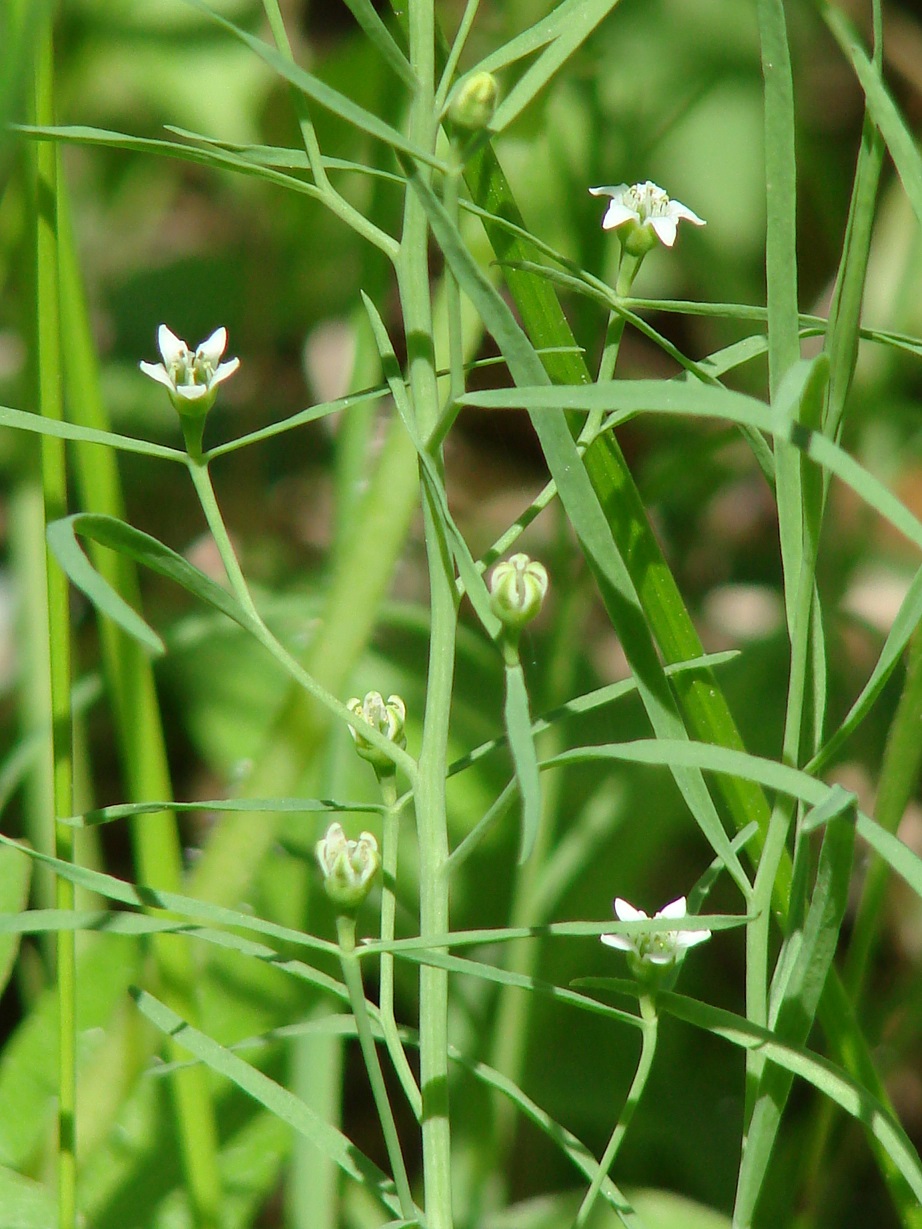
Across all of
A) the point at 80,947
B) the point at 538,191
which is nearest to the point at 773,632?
the point at 538,191

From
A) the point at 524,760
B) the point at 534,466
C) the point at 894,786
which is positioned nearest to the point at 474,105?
the point at 524,760

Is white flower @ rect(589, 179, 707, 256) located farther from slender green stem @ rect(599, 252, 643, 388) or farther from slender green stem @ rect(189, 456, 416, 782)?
slender green stem @ rect(189, 456, 416, 782)

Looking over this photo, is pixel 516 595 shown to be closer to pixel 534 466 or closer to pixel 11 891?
pixel 11 891

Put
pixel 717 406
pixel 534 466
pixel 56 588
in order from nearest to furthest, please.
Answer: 1. pixel 717 406
2. pixel 56 588
3. pixel 534 466

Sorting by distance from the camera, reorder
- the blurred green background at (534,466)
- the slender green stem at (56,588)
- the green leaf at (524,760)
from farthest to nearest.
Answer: the blurred green background at (534,466)
the slender green stem at (56,588)
the green leaf at (524,760)

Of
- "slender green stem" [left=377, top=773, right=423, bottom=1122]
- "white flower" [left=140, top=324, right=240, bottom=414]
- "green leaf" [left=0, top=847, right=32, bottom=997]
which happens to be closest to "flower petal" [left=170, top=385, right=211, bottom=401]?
"white flower" [left=140, top=324, right=240, bottom=414]

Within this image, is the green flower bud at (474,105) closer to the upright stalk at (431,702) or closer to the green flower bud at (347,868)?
the upright stalk at (431,702)

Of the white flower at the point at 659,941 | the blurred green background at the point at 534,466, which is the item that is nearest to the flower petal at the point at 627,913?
the white flower at the point at 659,941
